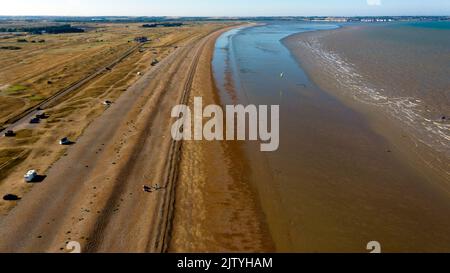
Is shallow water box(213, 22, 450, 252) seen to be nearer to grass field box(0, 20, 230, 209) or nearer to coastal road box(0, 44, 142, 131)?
grass field box(0, 20, 230, 209)

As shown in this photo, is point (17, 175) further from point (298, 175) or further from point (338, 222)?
point (338, 222)

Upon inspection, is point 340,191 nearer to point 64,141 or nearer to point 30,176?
point 30,176

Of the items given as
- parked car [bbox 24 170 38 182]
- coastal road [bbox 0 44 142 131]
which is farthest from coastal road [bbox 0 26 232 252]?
coastal road [bbox 0 44 142 131]

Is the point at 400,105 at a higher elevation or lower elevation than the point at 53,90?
lower

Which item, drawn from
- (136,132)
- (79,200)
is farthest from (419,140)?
(79,200)

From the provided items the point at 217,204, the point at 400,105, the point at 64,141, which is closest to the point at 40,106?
the point at 64,141
